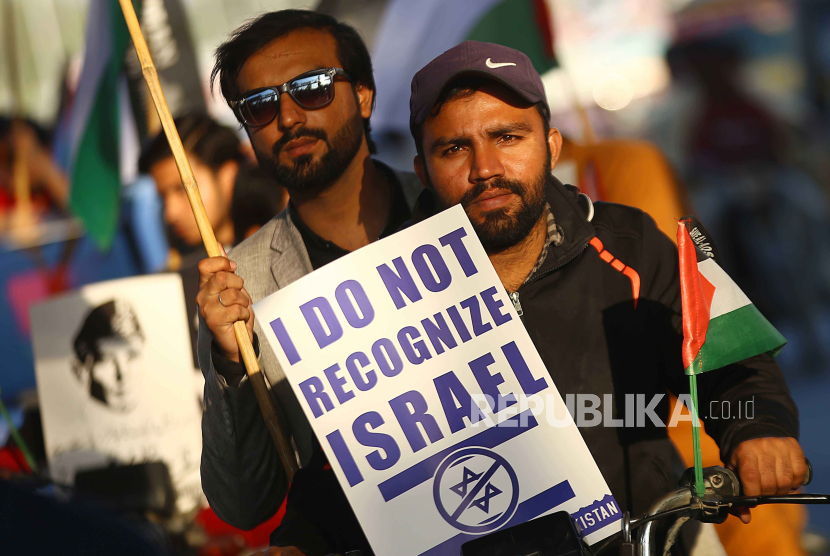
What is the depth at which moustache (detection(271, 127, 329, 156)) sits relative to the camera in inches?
87.6

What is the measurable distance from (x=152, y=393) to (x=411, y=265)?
256 cm

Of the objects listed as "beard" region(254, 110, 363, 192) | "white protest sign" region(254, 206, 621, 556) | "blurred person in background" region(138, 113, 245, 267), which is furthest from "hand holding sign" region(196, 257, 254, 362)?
"blurred person in background" region(138, 113, 245, 267)

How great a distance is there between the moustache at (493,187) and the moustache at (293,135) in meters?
0.64

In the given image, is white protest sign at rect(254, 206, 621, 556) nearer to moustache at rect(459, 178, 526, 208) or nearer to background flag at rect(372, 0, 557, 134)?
moustache at rect(459, 178, 526, 208)

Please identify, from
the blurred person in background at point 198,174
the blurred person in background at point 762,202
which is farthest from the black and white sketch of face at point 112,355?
the blurred person in background at point 762,202

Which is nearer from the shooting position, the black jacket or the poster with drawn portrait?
the black jacket

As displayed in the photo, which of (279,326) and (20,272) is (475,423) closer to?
(279,326)

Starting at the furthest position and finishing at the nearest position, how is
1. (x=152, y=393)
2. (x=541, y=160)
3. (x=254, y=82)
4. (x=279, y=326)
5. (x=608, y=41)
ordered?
(x=608, y=41)
(x=152, y=393)
(x=254, y=82)
(x=541, y=160)
(x=279, y=326)

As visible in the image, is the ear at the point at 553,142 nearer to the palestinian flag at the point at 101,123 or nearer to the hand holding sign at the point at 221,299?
the hand holding sign at the point at 221,299

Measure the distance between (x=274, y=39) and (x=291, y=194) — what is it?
18.3 inches

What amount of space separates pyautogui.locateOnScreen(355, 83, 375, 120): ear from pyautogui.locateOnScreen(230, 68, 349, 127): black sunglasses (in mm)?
209

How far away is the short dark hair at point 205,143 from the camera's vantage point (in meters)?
4.14

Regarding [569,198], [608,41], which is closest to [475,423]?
[569,198]

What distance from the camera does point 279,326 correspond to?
1556 millimetres
